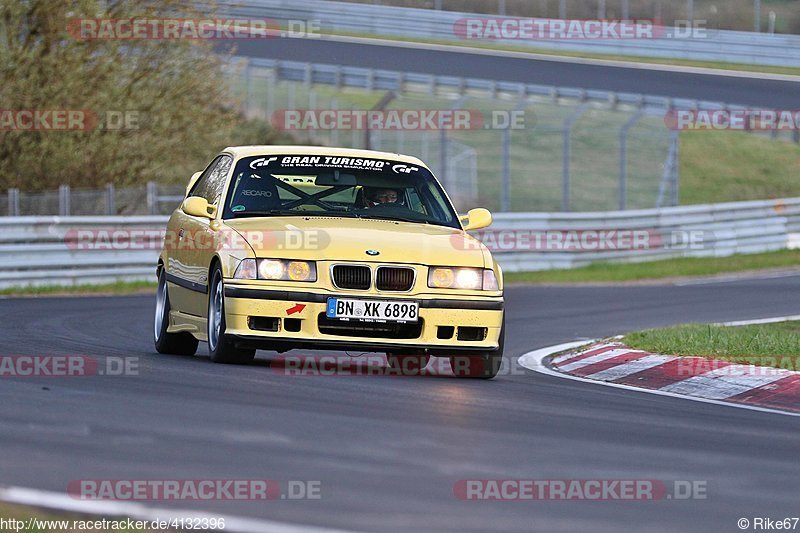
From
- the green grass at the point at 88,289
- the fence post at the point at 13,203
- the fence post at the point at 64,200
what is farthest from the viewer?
the fence post at the point at 64,200

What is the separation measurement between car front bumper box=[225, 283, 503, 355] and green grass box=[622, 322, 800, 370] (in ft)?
7.78

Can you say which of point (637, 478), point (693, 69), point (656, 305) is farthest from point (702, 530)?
point (693, 69)

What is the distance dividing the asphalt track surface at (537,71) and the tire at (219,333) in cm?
2566

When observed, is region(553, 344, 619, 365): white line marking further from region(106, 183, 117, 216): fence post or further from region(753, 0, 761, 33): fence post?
region(753, 0, 761, 33): fence post

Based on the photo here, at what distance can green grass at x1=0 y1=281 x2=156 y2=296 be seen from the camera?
21.3 m

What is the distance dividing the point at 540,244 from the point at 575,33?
1940 cm

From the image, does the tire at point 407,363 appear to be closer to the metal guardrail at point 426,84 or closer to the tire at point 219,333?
the tire at point 219,333

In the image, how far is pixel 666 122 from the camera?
32.6m

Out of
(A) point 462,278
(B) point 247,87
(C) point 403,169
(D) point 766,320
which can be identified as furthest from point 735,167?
(A) point 462,278

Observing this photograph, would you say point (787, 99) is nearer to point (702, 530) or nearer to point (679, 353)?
point (679, 353)

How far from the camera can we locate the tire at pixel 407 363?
11.1m

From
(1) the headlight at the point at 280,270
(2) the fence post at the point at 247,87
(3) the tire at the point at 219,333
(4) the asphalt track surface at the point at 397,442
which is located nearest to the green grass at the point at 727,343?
(4) the asphalt track surface at the point at 397,442

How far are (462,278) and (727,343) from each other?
2.94m

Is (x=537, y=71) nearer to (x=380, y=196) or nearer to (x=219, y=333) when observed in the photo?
(x=380, y=196)
